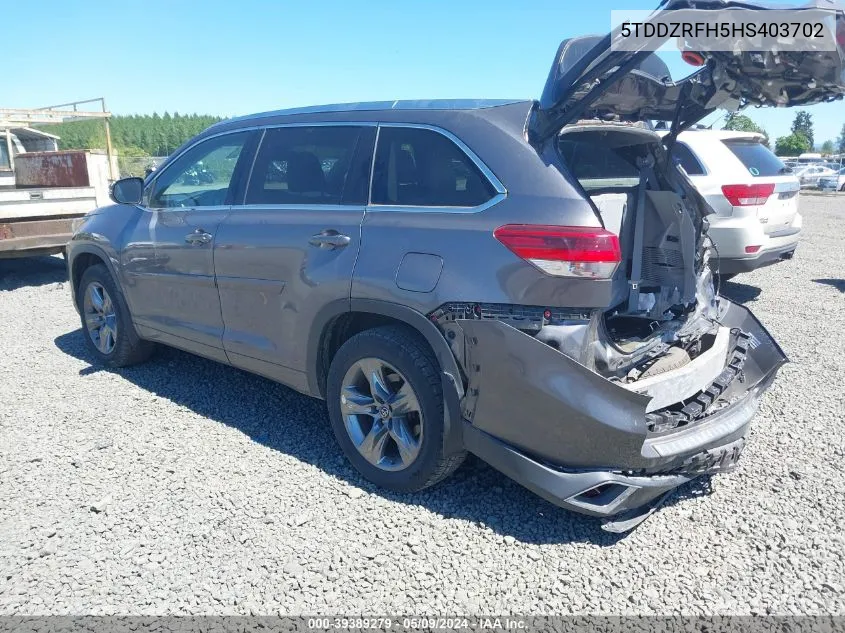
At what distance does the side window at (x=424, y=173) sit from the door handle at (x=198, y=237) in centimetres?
133

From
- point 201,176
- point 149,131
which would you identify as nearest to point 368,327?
point 201,176

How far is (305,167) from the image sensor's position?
370 centimetres

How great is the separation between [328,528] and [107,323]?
315cm

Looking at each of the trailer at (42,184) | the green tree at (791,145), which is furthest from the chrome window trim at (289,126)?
the green tree at (791,145)

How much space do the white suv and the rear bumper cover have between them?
14.0ft

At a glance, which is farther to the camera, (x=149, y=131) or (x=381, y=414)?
(x=149, y=131)

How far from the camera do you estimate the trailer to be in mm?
8117

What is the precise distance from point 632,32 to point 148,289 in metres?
3.64

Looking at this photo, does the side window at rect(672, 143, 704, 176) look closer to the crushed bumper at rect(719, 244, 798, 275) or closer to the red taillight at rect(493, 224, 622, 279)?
the crushed bumper at rect(719, 244, 798, 275)

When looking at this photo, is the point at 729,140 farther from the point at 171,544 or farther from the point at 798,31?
the point at 171,544

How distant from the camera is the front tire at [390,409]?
9.88ft

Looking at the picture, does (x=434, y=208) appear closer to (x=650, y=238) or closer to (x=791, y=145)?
(x=650, y=238)

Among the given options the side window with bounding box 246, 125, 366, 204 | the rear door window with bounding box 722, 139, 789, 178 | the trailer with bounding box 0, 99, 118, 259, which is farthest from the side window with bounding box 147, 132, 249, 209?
the rear door window with bounding box 722, 139, 789, 178

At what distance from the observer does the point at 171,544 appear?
2.88 m
